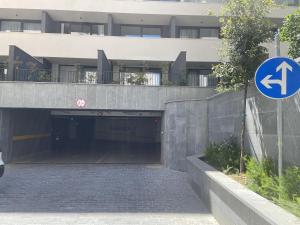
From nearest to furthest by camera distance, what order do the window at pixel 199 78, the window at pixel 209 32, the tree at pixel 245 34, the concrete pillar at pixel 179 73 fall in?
the tree at pixel 245 34 → the concrete pillar at pixel 179 73 → the window at pixel 199 78 → the window at pixel 209 32

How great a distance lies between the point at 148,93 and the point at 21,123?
743 centimetres

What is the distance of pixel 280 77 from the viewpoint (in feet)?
19.1

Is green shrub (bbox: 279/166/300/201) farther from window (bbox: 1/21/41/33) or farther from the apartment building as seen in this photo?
window (bbox: 1/21/41/33)

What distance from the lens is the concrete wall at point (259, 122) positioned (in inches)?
270

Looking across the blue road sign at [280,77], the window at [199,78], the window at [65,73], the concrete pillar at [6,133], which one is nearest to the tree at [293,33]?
the blue road sign at [280,77]

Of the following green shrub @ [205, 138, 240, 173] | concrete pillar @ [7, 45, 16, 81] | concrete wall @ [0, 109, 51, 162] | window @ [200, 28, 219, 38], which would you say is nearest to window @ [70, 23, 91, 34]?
concrete wall @ [0, 109, 51, 162]

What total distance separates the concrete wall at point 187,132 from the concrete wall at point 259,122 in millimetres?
1123

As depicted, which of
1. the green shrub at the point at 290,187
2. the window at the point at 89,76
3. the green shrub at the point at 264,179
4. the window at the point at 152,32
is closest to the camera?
the green shrub at the point at 290,187

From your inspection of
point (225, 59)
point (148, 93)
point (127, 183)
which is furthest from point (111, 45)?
point (225, 59)

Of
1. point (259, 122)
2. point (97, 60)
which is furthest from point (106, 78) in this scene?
point (259, 122)

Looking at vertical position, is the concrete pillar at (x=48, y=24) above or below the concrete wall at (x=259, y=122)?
above

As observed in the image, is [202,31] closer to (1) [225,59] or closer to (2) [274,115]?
(1) [225,59]

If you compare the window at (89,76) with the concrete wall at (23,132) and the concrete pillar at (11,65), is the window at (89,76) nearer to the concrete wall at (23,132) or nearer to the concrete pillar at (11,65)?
the concrete wall at (23,132)

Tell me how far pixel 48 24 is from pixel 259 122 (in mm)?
19504
